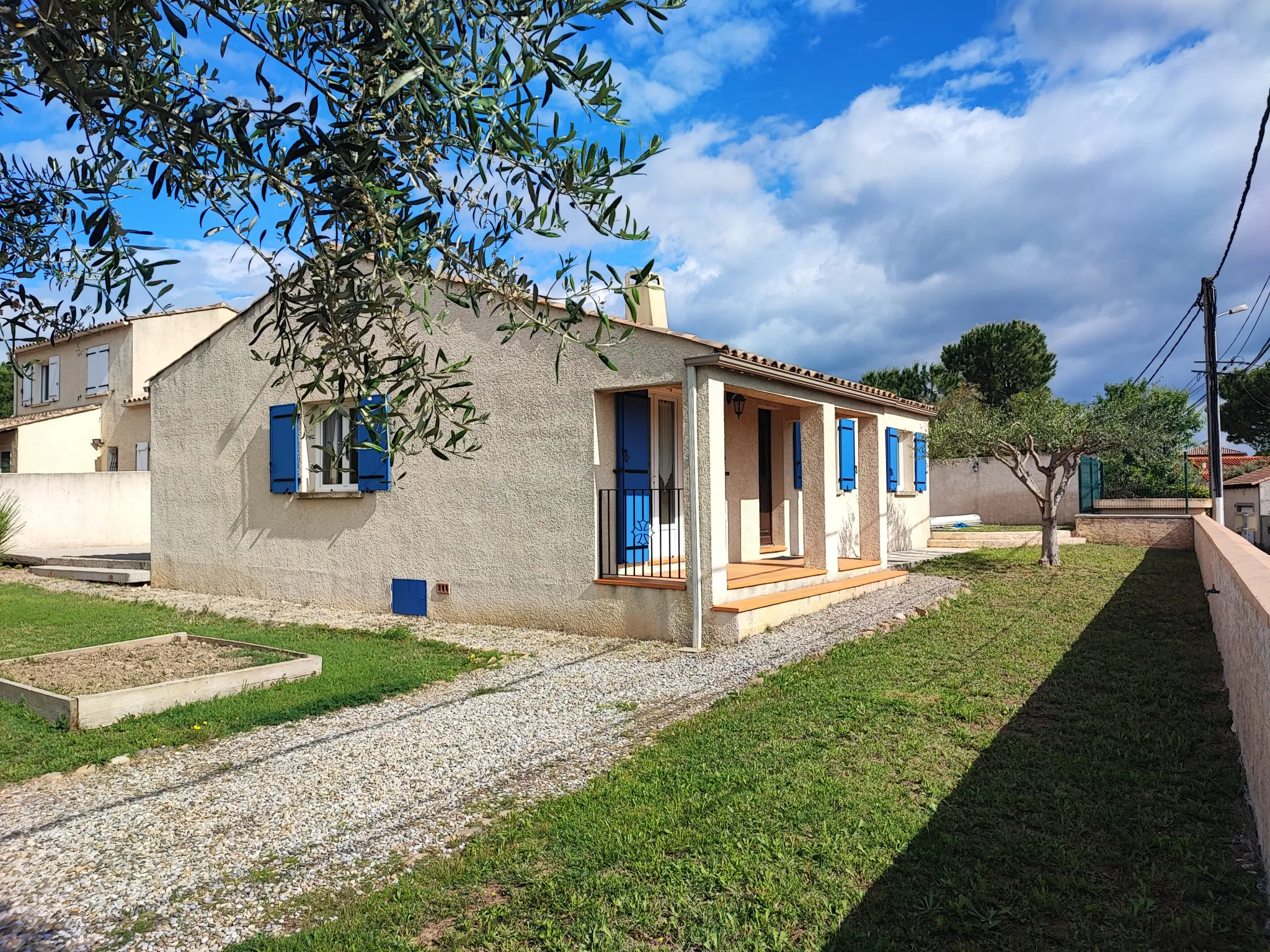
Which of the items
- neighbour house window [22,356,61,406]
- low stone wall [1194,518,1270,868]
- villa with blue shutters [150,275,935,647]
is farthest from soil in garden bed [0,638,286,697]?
neighbour house window [22,356,61,406]

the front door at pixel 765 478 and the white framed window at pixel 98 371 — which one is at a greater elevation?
the white framed window at pixel 98 371

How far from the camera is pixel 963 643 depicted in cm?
778

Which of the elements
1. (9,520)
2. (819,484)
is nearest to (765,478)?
(819,484)

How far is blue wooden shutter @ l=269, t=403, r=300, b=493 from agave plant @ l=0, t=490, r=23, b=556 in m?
9.03

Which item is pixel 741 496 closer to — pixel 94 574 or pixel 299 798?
pixel 299 798

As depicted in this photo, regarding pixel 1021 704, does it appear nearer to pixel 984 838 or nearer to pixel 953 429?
pixel 984 838

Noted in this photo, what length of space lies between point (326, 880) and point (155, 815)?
1364mm

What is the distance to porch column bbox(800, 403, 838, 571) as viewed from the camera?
32.2ft

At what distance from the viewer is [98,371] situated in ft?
78.2

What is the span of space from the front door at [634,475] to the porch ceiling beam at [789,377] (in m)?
1.24

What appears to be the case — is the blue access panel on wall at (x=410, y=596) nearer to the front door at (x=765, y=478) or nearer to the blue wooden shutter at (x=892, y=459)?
the front door at (x=765, y=478)

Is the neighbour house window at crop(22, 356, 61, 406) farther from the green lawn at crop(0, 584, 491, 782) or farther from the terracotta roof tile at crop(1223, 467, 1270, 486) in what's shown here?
the terracotta roof tile at crop(1223, 467, 1270, 486)

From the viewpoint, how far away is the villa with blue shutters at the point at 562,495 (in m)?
8.37

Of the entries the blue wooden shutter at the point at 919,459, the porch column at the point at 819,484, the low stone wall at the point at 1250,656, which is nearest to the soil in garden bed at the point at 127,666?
the porch column at the point at 819,484
